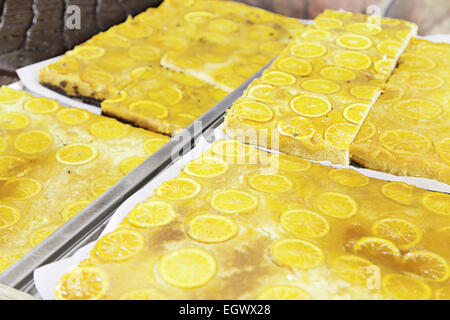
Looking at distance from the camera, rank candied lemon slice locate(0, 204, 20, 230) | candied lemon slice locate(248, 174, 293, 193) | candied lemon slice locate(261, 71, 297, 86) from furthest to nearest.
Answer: candied lemon slice locate(261, 71, 297, 86) → candied lemon slice locate(0, 204, 20, 230) → candied lemon slice locate(248, 174, 293, 193)

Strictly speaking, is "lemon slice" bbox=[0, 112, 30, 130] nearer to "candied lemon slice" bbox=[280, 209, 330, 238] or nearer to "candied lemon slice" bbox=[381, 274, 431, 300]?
"candied lemon slice" bbox=[280, 209, 330, 238]

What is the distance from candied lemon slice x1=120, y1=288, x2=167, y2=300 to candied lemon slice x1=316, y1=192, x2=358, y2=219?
670 mm

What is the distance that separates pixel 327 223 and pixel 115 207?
0.77 meters

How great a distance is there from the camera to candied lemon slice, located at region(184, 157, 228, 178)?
6.00 feet

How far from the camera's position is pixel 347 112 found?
2.24 metres

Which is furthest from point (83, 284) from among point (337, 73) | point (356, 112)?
point (337, 73)

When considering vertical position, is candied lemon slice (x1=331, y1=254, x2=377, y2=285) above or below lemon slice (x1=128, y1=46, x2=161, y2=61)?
above

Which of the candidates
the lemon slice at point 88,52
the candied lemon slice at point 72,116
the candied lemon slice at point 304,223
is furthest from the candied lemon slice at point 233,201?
the lemon slice at point 88,52

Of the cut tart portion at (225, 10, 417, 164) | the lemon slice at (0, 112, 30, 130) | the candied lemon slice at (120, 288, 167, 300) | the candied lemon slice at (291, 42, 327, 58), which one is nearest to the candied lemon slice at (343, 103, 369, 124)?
the cut tart portion at (225, 10, 417, 164)

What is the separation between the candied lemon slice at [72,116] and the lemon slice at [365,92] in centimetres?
146

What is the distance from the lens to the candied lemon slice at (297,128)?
2127 millimetres

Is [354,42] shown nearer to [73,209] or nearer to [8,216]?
[73,209]

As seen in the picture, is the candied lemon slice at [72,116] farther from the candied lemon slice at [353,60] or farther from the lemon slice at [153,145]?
the candied lemon slice at [353,60]

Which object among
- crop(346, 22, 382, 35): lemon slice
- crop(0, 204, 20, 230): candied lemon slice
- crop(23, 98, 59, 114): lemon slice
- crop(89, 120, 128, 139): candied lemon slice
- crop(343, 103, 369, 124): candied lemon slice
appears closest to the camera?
crop(0, 204, 20, 230): candied lemon slice
